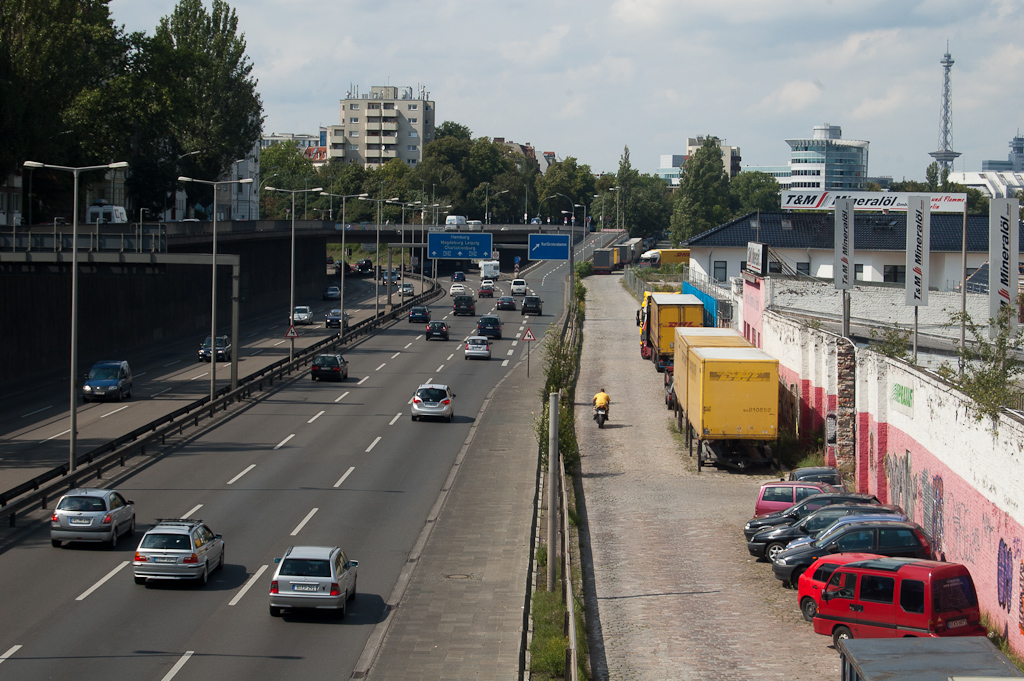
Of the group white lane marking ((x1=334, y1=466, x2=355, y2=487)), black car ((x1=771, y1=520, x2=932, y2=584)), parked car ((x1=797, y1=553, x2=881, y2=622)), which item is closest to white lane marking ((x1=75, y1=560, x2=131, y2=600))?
white lane marking ((x1=334, y1=466, x2=355, y2=487))

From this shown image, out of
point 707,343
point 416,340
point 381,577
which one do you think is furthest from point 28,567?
point 416,340

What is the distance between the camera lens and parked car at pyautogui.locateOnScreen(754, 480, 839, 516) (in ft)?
90.3

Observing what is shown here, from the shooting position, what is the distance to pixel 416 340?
2793 inches

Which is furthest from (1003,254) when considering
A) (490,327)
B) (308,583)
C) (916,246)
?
(490,327)

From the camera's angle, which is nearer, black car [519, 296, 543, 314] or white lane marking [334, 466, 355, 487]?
white lane marking [334, 466, 355, 487]

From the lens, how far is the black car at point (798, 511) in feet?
83.8

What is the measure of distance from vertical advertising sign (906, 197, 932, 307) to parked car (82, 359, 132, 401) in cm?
3266

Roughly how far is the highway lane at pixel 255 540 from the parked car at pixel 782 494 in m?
9.08

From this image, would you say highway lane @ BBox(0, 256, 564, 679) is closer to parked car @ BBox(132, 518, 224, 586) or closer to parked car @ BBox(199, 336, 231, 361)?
parked car @ BBox(132, 518, 224, 586)

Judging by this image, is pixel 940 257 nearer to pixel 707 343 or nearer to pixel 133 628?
pixel 707 343

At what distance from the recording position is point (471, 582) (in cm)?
2247

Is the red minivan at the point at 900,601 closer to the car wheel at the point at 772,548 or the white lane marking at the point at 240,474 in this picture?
the car wheel at the point at 772,548

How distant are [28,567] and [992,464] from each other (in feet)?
65.4

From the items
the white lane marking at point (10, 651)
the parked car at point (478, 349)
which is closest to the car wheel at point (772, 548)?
the white lane marking at point (10, 651)
